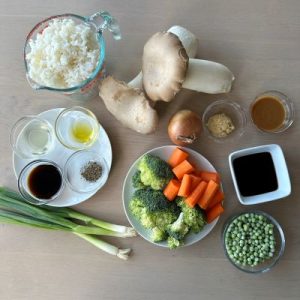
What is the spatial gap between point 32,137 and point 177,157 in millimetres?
476

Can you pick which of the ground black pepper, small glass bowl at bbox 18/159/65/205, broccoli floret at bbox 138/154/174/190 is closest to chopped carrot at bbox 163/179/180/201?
broccoli floret at bbox 138/154/174/190

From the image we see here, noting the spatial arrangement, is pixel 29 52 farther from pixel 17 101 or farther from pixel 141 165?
pixel 141 165

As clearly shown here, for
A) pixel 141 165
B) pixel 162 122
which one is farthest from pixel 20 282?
pixel 162 122

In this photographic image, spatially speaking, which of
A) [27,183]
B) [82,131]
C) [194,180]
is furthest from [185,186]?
[27,183]

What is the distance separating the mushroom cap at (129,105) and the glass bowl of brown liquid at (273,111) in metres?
0.35

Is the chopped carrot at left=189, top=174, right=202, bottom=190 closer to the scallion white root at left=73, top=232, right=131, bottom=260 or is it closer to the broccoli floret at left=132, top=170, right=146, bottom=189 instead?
the broccoli floret at left=132, top=170, right=146, bottom=189

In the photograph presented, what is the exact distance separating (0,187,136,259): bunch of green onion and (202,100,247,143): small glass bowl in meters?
0.41

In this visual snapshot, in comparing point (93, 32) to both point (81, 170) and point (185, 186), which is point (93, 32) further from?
point (185, 186)

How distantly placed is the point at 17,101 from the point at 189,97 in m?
0.57

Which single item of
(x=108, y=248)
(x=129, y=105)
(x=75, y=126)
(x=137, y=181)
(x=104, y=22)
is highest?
(x=104, y=22)

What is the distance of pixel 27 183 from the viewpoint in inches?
50.0

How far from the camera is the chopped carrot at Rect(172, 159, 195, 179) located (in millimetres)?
1241

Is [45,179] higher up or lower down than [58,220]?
higher up

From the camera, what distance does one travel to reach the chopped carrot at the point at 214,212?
4.11 feet
